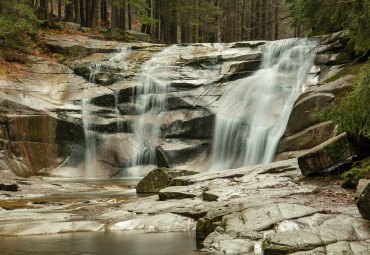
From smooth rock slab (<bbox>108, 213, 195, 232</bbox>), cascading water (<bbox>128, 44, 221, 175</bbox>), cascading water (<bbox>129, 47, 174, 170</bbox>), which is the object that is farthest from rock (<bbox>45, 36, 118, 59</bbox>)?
smooth rock slab (<bbox>108, 213, 195, 232</bbox>)

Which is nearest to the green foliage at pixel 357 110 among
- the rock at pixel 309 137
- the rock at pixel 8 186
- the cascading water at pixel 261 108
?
the rock at pixel 309 137

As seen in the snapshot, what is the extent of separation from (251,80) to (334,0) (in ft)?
30.9

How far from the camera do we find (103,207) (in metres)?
8.38

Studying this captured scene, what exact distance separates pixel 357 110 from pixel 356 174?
129cm

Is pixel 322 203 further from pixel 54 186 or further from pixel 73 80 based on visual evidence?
pixel 73 80

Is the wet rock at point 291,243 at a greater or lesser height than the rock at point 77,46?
lesser

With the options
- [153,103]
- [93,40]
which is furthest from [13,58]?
[153,103]

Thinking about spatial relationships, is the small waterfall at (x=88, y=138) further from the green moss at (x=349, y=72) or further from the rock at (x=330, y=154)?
the rock at (x=330, y=154)

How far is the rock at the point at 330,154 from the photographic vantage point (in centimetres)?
723

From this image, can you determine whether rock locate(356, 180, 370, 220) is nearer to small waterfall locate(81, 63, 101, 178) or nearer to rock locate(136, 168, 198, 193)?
rock locate(136, 168, 198, 193)

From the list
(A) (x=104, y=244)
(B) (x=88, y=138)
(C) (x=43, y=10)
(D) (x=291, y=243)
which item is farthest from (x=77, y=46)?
(D) (x=291, y=243)

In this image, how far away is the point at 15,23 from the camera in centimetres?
1883

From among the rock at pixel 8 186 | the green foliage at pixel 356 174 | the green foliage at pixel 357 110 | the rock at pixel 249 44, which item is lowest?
the green foliage at pixel 356 174

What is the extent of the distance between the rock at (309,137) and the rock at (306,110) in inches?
10.1
